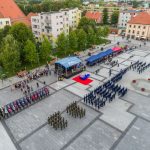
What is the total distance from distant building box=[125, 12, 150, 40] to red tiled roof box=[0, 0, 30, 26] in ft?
130

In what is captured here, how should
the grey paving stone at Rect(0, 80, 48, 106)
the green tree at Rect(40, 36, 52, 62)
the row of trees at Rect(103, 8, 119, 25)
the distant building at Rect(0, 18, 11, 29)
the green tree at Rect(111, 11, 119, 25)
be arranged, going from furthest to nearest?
the row of trees at Rect(103, 8, 119, 25), the green tree at Rect(111, 11, 119, 25), the distant building at Rect(0, 18, 11, 29), the green tree at Rect(40, 36, 52, 62), the grey paving stone at Rect(0, 80, 48, 106)

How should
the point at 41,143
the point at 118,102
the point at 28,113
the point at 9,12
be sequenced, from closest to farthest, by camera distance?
the point at 41,143
the point at 28,113
the point at 118,102
the point at 9,12

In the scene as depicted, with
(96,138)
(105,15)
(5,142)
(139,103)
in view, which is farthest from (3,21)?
(105,15)

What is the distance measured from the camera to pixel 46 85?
29484 mm

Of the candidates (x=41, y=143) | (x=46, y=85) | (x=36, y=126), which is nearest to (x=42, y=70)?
(x=46, y=85)

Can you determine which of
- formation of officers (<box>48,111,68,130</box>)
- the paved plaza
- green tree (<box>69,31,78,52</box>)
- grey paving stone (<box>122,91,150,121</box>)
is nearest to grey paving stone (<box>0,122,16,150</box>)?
the paved plaza

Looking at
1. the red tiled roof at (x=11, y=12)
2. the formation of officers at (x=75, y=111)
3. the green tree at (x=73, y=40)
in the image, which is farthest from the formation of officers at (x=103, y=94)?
the red tiled roof at (x=11, y=12)

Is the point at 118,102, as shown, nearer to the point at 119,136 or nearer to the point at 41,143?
Result: the point at 119,136

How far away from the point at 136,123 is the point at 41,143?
456 inches

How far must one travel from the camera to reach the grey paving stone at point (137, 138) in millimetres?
16734

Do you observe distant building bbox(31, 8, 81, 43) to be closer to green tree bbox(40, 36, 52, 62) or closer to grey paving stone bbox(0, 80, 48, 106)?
green tree bbox(40, 36, 52, 62)

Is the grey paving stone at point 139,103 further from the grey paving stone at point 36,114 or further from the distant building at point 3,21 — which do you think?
the distant building at point 3,21

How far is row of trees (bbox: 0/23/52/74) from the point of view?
105 ft

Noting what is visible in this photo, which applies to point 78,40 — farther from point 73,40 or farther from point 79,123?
point 79,123
